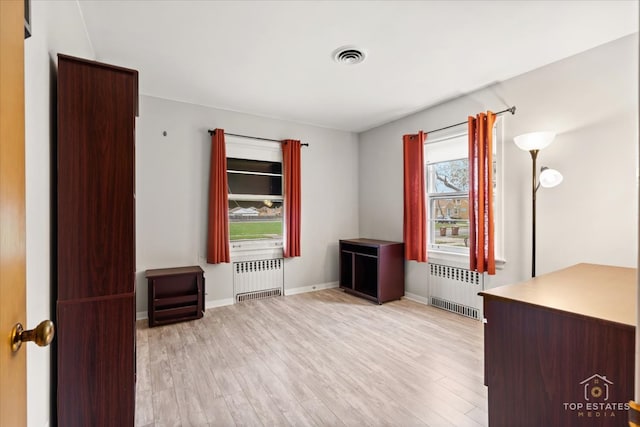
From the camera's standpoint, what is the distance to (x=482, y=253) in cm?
315

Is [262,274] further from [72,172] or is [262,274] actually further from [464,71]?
[464,71]

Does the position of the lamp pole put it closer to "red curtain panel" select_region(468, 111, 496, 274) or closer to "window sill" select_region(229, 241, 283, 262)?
"red curtain panel" select_region(468, 111, 496, 274)

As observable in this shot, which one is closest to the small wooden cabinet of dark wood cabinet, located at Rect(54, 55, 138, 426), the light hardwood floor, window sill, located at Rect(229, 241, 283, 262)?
the light hardwood floor

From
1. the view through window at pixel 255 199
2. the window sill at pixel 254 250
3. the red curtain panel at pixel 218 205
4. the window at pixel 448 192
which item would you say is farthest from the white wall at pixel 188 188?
the window at pixel 448 192

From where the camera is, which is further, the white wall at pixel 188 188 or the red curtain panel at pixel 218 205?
the red curtain panel at pixel 218 205

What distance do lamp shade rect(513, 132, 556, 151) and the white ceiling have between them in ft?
2.40

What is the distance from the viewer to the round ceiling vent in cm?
251

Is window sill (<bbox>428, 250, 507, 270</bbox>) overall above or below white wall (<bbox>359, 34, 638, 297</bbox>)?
below

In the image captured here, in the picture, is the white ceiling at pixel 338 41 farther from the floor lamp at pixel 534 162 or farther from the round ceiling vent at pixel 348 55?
the floor lamp at pixel 534 162

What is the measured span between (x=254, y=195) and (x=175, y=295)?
164 cm

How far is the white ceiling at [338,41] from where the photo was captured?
202cm

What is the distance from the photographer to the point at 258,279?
4230mm

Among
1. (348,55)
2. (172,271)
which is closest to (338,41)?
(348,55)

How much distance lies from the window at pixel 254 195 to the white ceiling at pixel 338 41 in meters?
0.87
